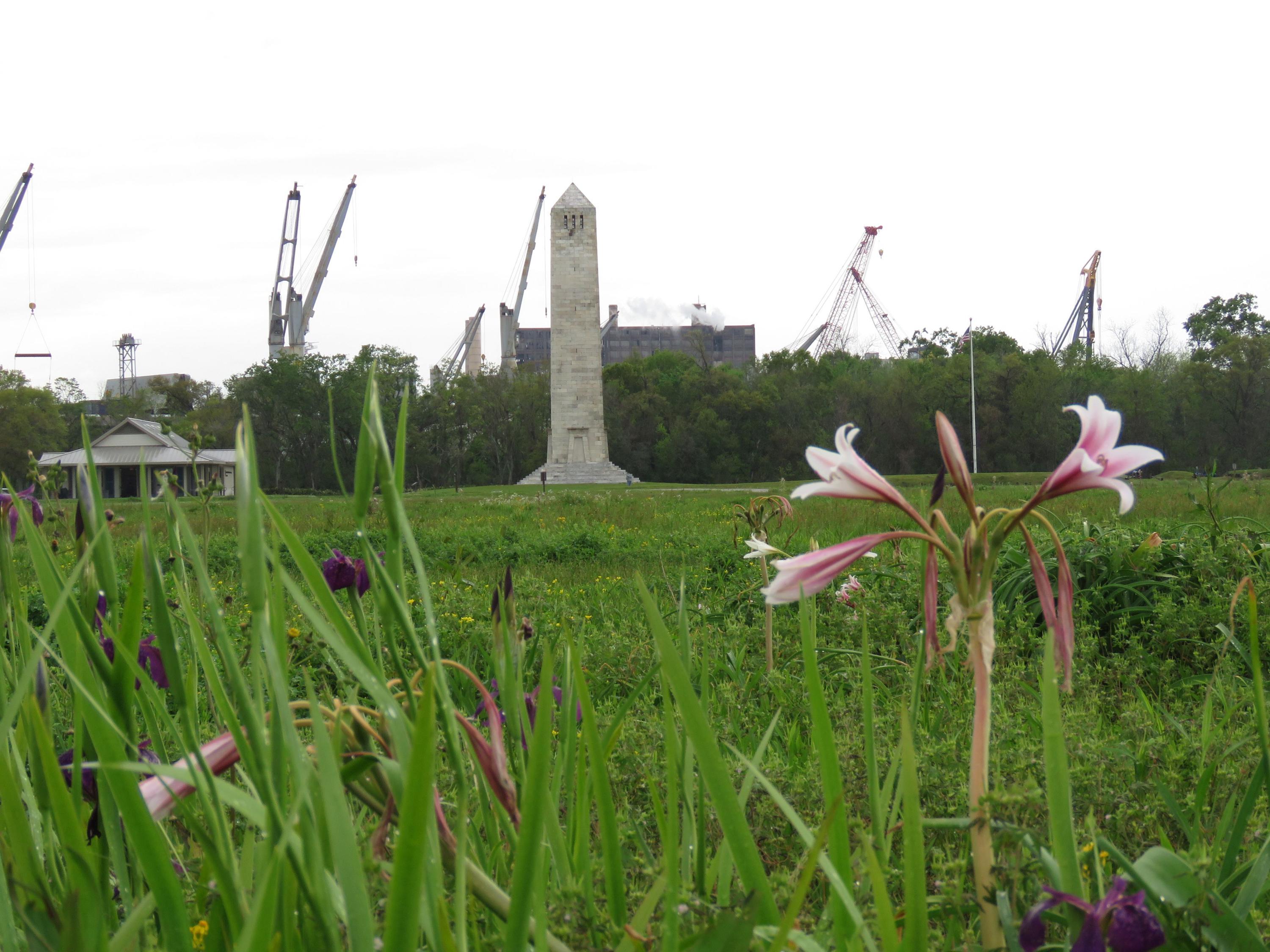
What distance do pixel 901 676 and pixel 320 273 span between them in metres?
53.3

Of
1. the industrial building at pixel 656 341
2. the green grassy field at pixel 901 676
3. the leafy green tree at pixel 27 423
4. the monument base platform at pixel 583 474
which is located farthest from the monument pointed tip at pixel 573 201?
the industrial building at pixel 656 341

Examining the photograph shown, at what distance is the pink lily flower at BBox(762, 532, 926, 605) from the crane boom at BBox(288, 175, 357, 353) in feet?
176

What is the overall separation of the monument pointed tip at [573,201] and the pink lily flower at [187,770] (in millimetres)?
30797

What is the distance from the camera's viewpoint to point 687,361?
147 feet

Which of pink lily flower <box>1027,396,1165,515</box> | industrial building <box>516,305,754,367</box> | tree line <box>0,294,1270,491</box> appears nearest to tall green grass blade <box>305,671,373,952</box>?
pink lily flower <box>1027,396,1165,515</box>

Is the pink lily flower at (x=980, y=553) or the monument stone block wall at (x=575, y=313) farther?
the monument stone block wall at (x=575, y=313)

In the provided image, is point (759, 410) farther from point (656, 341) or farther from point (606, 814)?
point (656, 341)

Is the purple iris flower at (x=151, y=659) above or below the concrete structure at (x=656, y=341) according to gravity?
below

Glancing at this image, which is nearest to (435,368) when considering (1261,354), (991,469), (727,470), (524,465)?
(524,465)

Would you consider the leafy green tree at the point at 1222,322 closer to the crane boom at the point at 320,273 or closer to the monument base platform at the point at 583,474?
the monument base platform at the point at 583,474

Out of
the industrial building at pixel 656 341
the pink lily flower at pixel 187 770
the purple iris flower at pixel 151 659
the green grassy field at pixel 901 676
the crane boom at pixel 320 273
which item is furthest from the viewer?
the industrial building at pixel 656 341

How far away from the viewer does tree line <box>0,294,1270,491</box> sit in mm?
35688

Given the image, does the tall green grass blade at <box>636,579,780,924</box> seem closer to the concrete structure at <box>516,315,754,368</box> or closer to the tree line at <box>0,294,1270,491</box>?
the tree line at <box>0,294,1270,491</box>

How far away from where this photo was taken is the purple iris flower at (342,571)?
1177 mm
